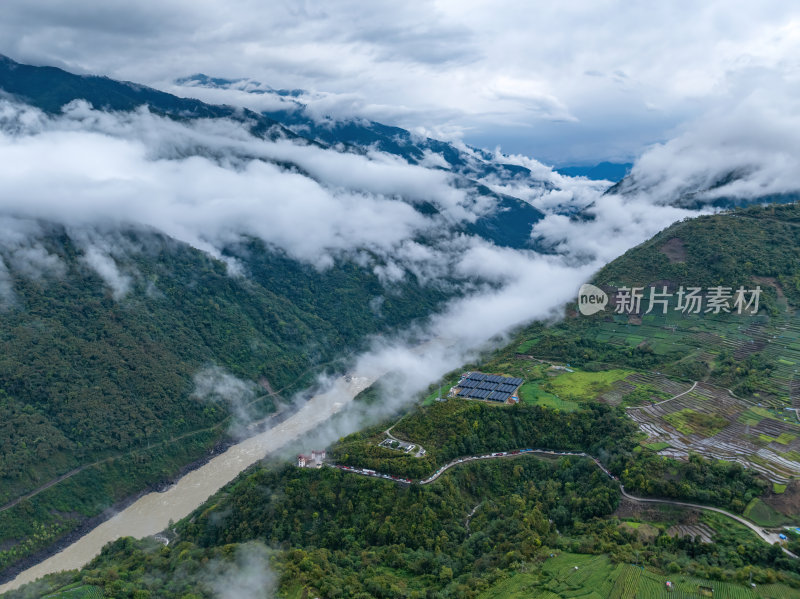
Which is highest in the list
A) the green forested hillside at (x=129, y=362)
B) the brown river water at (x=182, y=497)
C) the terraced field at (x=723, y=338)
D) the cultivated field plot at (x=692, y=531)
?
the terraced field at (x=723, y=338)

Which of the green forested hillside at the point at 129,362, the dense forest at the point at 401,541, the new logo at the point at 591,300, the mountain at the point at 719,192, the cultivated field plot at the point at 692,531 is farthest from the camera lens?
the mountain at the point at 719,192

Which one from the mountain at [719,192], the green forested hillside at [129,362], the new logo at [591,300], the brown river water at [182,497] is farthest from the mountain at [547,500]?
the mountain at [719,192]

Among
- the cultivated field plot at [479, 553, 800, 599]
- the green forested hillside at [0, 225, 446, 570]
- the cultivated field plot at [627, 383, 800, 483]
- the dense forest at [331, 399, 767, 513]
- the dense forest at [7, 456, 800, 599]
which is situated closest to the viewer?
the cultivated field plot at [479, 553, 800, 599]

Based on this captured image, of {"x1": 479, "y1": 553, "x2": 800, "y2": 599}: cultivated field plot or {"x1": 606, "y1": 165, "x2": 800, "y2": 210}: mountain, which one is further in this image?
{"x1": 606, "y1": 165, "x2": 800, "y2": 210}: mountain

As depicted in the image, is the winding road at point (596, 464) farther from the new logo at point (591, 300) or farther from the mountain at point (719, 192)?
the mountain at point (719, 192)

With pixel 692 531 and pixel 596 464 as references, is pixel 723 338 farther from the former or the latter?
pixel 692 531

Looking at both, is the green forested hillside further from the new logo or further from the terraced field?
the terraced field

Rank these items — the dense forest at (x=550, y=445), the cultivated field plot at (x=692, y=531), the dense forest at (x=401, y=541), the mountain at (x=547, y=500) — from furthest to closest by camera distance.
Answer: the dense forest at (x=550, y=445)
the cultivated field plot at (x=692, y=531)
the dense forest at (x=401, y=541)
the mountain at (x=547, y=500)

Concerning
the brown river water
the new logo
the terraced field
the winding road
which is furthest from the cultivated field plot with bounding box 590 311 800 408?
the brown river water

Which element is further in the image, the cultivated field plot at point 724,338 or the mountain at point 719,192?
the mountain at point 719,192
